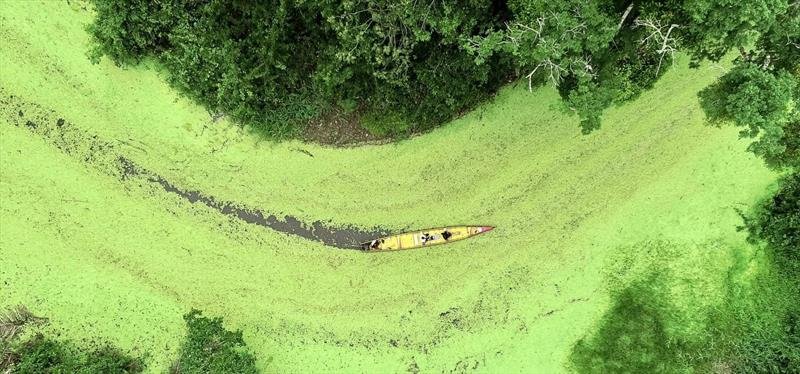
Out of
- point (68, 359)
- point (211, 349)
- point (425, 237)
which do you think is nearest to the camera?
point (211, 349)

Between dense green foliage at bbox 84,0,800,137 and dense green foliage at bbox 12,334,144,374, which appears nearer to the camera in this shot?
dense green foliage at bbox 84,0,800,137

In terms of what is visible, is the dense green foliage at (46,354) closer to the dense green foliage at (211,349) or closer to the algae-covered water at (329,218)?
the algae-covered water at (329,218)

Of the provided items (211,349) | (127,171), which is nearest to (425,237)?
(211,349)

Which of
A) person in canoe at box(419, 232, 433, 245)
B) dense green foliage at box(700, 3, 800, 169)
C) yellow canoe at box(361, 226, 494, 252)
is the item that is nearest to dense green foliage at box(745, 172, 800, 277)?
dense green foliage at box(700, 3, 800, 169)

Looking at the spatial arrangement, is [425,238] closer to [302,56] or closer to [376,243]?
[376,243]

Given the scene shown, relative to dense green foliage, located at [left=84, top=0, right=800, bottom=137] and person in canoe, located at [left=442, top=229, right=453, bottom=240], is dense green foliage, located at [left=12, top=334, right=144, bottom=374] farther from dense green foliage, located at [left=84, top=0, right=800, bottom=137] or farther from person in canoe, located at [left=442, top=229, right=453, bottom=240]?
person in canoe, located at [left=442, top=229, right=453, bottom=240]
